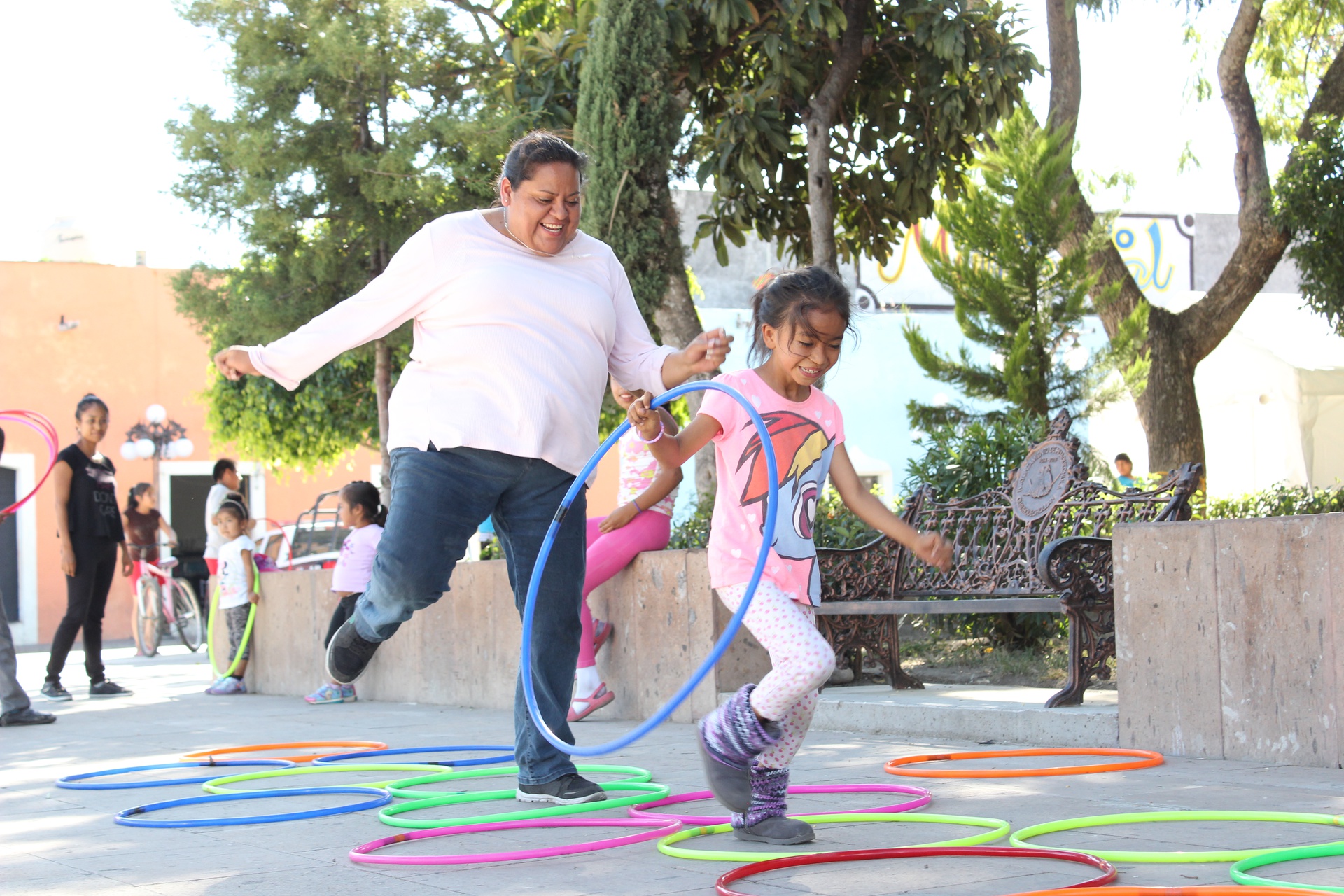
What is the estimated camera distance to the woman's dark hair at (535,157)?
13.1ft

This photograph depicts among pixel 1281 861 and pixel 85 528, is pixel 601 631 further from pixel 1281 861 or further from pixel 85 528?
pixel 1281 861

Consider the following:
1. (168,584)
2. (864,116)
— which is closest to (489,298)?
(864,116)

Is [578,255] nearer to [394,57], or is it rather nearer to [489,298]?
[489,298]

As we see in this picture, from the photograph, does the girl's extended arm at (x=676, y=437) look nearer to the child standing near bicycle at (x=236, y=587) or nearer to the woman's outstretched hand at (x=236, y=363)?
the woman's outstretched hand at (x=236, y=363)

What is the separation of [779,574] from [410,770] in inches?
97.8

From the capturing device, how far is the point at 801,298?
366 centimetres

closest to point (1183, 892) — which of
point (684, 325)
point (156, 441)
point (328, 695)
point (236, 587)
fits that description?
point (328, 695)

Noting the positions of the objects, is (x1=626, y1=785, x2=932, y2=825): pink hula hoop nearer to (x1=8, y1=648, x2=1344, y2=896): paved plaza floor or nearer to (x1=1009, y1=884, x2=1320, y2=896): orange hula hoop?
(x1=8, y1=648, x2=1344, y2=896): paved plaza floor

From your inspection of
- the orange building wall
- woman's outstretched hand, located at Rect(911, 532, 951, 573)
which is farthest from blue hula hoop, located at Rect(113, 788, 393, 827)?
the orange building wall

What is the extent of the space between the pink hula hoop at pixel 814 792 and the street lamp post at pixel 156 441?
61.9ft

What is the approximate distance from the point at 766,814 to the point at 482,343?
5.27 ft

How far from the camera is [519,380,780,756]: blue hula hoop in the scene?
10.5ft

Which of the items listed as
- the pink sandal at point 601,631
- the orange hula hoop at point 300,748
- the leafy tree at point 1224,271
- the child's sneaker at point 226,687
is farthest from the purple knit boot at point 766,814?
the leafy tree at point 1224,271

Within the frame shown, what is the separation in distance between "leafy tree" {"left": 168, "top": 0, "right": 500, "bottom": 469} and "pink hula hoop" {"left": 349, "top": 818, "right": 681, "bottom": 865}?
8.84 metres
